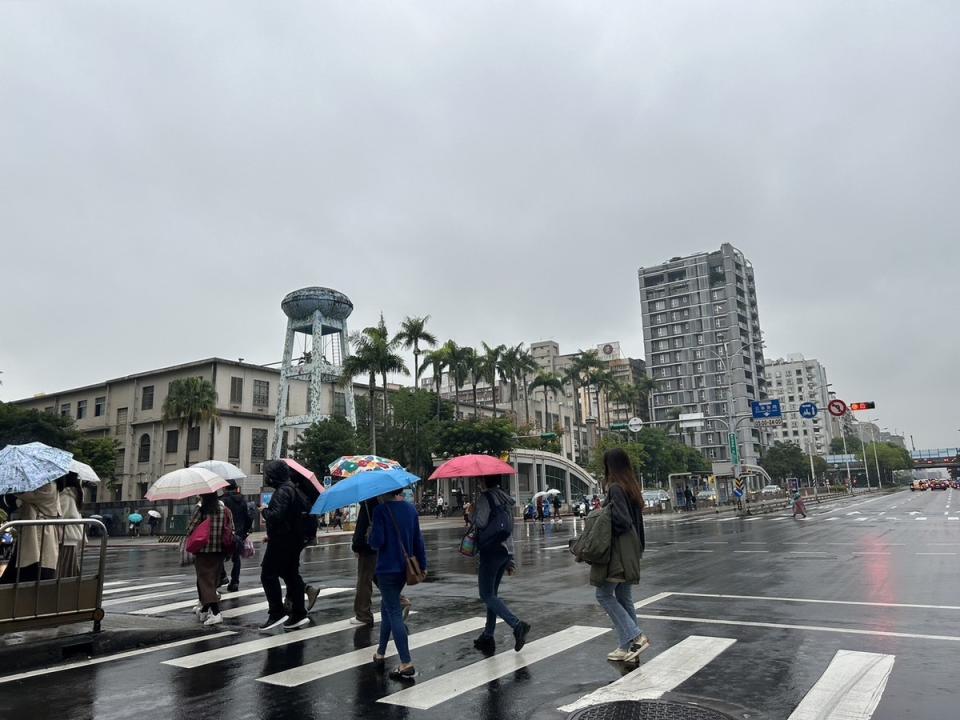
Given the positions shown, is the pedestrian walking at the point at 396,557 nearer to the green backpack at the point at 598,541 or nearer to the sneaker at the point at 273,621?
the green backpack at the point at 598,541

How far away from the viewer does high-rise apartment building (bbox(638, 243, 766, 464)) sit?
12038cm

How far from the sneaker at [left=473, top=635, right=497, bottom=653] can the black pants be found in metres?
2.45

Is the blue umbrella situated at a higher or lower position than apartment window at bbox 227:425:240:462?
lower

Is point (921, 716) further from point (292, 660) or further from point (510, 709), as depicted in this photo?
point (292, 660)

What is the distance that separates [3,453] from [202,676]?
338 centimetres

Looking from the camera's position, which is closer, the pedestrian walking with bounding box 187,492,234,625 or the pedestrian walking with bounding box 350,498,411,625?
the pedestrian walking with bounding box 350,498,411,625

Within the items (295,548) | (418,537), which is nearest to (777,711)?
(418,537)

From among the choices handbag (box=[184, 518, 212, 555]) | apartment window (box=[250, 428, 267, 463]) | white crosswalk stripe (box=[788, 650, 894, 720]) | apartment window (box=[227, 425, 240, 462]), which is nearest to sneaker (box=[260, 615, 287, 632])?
handbag (box=[184, 518, 212, 555])

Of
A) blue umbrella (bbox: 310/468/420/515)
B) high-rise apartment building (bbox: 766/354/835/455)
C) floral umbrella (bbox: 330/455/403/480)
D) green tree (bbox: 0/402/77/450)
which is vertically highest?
high-rise apartment building (bbox: 766/354/835/455)

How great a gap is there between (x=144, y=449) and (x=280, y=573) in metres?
48.6

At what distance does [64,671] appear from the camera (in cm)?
626

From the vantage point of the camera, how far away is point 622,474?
6.27 metres

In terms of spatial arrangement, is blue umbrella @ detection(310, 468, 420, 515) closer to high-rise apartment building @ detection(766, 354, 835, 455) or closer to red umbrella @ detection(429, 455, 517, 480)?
red umbrella @ detection(429, 455, 517, 480)

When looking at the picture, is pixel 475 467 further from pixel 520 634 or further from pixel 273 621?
pixel 273 621
